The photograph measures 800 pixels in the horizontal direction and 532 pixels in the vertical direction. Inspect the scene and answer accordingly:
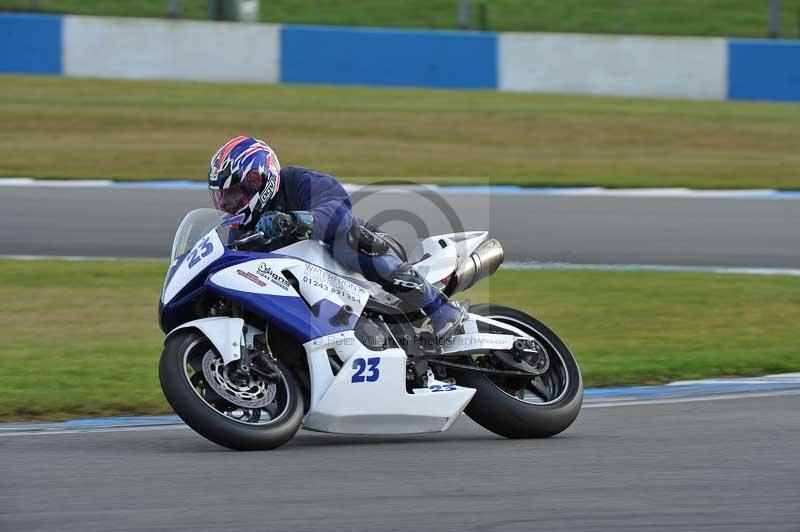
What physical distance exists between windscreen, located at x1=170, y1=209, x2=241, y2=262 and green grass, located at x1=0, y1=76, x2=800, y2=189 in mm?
8992

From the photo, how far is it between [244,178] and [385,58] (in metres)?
16.3

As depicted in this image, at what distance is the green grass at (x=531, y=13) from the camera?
22156mm

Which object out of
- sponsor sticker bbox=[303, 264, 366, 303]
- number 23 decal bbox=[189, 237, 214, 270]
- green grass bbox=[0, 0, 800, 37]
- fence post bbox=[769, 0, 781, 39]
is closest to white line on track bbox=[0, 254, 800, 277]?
sponsor sticker bbox=[303, 264, 366, 303]

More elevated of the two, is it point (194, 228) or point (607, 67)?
point (607, 67)

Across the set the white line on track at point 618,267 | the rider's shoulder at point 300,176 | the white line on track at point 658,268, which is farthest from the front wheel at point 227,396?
the white line on track at point 618,267

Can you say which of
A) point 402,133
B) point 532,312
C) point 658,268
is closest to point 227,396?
point 532,312

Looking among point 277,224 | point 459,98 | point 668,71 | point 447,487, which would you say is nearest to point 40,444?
point 277,224

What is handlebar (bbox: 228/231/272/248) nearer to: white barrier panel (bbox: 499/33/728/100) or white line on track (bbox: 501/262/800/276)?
white line on track (bbox: 501/262/800/276)

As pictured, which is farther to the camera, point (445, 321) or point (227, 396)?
point (445, 321)

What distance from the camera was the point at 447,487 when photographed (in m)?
4.91

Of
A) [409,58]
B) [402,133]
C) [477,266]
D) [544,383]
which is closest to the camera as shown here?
[544,383]

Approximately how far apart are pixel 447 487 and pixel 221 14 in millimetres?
18885

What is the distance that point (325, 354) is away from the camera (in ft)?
18.1

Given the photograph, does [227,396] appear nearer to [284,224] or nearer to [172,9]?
[284,224]
